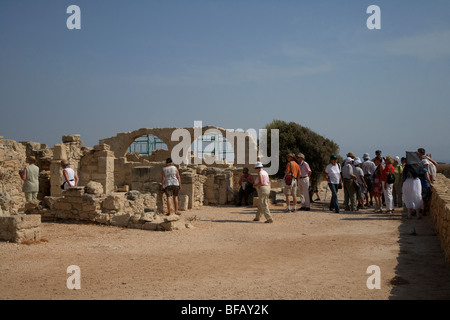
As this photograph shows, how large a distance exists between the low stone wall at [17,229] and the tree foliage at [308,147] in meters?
13.3

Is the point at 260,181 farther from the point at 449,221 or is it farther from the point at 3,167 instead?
the point at 3,167

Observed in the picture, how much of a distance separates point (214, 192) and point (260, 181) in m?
4.74

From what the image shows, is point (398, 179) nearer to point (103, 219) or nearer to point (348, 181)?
point (348, 181)

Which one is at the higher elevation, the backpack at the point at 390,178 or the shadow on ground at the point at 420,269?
the backpack at the point at 390,178

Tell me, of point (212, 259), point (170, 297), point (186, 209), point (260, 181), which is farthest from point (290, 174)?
point (170, 297)

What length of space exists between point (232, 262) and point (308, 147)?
1399 cm

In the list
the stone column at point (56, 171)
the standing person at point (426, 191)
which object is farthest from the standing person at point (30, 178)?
the standing person at point (426, 191)

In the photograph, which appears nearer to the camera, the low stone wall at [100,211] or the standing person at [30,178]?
the low stone wall at [100,211]

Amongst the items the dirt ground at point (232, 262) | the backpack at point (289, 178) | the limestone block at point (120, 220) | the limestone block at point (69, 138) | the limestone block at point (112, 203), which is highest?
the limestone block at point (69, 138)

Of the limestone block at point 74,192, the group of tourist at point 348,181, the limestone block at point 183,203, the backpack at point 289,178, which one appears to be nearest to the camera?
the limestone block at point 74,192

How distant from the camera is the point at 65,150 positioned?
13453mm

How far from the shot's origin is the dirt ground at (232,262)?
4.30 meters

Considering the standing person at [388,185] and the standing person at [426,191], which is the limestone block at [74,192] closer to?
the standing person at [388,185]
